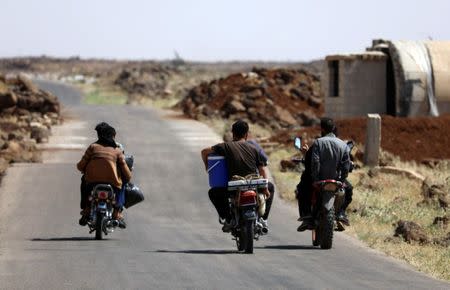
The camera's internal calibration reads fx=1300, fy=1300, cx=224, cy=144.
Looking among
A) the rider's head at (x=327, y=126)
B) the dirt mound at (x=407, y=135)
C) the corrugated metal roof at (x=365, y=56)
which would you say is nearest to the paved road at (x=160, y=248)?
the rider's head at (x=327, y=126)

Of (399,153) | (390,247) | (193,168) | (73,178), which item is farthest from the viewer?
(399,153)

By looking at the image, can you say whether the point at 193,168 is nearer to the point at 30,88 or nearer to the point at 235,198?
the point at 235,198

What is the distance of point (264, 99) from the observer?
6100 centimetres

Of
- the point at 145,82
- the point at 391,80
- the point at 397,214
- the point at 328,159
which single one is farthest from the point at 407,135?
the point at 145,82

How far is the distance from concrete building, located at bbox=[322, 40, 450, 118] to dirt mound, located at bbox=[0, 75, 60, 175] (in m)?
11.5

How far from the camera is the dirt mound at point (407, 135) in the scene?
42.5 meters

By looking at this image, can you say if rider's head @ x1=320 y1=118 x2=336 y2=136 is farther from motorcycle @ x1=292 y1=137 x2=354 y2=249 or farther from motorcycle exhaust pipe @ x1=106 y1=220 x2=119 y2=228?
motorcycle exhaust pipe @ x1=106 y1=220 x2=119 y2=228

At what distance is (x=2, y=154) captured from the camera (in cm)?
3800

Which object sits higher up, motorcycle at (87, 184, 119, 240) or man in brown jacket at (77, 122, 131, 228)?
man in brown jacket at (77, 122, 131, 228)

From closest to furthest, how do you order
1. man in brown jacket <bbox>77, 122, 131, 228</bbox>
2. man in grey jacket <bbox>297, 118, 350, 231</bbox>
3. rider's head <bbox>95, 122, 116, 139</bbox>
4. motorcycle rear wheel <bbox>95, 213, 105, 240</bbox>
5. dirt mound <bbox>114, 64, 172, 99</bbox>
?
man in grey jacket <bbox>297, 118, 350, 231</bbox> < motorcycle rear wheel <bbox>95, 213, 105, 240</bbox> < man in brown jacket <bbox>77, 122, 131, 228</bbox> < rider's head <bbox>95, 122, 116, 139</bbox> < dirt mound <bbox>114, 64, 172, 99</bbox>

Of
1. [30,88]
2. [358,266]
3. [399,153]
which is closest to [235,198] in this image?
[358,266]

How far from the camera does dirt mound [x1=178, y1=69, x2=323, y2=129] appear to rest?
191 feet

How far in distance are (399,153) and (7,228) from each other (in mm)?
20671

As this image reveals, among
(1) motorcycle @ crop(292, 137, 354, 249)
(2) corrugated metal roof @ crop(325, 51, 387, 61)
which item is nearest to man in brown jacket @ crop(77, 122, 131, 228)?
(1) motorcycle @ crop(292, 137, 354, 249)
